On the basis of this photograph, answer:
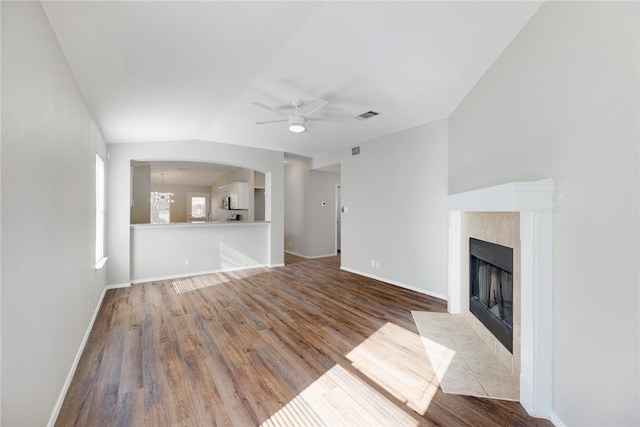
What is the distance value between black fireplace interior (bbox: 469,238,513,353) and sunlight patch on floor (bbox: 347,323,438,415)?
687 millimetres

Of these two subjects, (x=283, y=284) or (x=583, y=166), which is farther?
(x=283, y=284)

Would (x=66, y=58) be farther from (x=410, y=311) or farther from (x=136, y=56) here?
(x=410, y=311)

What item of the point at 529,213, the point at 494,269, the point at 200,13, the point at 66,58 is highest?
the point at 200,13

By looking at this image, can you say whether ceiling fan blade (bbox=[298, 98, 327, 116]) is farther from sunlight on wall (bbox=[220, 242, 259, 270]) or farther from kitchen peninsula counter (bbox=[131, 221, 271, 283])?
sunlight on wall (bbox=[220, 242, 259, 270])

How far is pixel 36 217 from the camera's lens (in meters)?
1.42

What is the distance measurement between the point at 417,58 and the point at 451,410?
272cm

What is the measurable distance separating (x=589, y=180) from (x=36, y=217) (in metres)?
2.90

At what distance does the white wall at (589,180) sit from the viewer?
119 centimetres

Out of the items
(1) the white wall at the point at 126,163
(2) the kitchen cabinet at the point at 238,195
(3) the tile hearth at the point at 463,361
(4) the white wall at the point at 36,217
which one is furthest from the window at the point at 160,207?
(3) the tile hearth at the point at 463,361

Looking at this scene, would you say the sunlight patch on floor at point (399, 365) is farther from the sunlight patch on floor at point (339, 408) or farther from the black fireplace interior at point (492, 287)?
the black fireplace interior at point (492, 287)

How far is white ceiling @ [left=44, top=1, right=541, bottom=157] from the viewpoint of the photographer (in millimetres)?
1738

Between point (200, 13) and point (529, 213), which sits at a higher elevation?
point (200, 13)

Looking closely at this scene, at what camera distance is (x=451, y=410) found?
5.72 ft

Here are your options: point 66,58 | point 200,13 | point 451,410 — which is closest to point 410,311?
point 451,410
